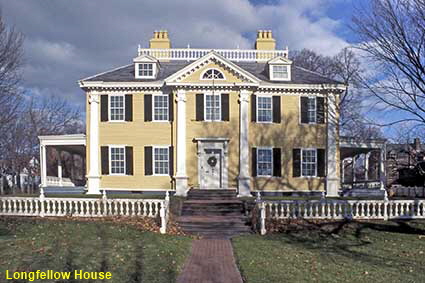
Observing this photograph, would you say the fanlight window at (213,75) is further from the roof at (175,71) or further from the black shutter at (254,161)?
the black shutter at (254,161)

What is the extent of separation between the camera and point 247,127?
22.1m

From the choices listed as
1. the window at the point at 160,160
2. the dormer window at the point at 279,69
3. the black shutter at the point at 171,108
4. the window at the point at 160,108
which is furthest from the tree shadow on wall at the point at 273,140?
the dormer window at the point at 279,69

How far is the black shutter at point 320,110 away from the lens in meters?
22.6

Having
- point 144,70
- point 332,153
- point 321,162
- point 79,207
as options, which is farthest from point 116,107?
point 332,153

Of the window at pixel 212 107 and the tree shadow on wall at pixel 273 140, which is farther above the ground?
the window at pixel 212 107

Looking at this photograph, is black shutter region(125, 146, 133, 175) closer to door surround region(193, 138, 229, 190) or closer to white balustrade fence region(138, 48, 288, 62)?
door surround region(193, 138, 229, 190)

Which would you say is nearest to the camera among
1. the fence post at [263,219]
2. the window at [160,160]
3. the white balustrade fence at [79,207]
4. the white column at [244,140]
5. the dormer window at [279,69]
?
the fence post at [263,219]

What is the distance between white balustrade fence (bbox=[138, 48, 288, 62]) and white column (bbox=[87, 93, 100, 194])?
4.99 meters

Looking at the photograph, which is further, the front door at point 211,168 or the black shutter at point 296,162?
the black shutter at point 296,162

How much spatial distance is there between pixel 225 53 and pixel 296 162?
8.10 metres

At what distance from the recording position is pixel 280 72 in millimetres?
23234

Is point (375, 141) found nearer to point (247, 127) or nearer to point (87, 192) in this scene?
point (247, 127)

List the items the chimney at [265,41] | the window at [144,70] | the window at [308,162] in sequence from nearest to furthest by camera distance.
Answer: the window at [308,162] → the window at [144,70] → the chimney at [265,41]

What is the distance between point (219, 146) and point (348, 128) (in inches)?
712
